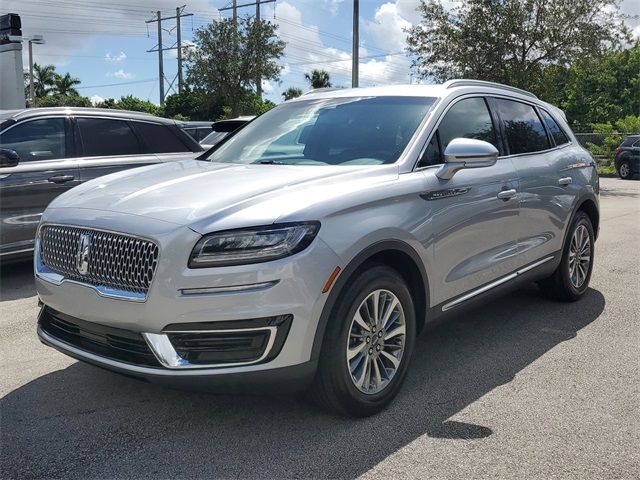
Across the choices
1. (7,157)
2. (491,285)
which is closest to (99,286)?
(491,285)

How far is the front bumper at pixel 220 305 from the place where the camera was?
285cm

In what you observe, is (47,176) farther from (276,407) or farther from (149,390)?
(276,407)

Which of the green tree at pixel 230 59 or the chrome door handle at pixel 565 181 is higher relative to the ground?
the green tree at pixel 230 59

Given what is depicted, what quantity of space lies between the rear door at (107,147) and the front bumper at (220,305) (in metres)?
4.27

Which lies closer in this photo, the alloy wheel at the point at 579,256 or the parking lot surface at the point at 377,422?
the parking lot surface at the point at 377,422

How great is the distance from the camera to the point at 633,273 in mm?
6941

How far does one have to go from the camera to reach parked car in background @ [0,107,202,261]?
6.33 metres

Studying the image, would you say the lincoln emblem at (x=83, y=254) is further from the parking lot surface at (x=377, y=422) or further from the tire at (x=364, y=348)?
the tire at (x=364, y=348)

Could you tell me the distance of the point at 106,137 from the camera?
7.22 meters

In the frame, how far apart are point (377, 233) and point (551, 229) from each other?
7.99 ft

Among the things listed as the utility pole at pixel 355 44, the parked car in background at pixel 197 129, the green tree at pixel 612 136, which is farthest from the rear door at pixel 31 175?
the green tree at pixel 612 136

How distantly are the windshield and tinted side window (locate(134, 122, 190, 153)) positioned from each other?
126 inches

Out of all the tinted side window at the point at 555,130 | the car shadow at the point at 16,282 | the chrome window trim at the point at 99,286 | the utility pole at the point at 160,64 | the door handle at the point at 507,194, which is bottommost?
the car shadow at the point at 16,282

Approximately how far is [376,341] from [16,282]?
4.66m
